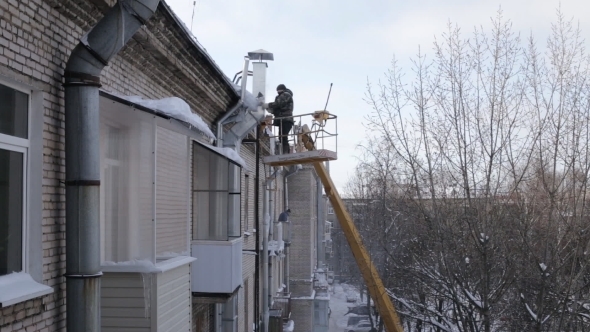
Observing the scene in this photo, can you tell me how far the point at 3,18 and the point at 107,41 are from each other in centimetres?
84

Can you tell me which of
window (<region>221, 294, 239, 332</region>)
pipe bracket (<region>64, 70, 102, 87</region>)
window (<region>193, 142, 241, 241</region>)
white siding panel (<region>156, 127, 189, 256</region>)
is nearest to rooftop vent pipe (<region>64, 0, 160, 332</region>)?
pipe bracket (<region>64, 70, 102, 87</region>)

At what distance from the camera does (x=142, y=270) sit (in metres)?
5.09

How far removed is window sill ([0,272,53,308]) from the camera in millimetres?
3741

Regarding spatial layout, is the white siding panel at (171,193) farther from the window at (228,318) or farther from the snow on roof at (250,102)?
the window at (228,318)

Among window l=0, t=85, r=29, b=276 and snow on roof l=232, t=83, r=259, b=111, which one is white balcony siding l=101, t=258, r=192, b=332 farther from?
snow on roof l=232, t=83, r=259, b=111

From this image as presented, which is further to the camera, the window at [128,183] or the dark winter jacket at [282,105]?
the dark winter jacket at [282,105]

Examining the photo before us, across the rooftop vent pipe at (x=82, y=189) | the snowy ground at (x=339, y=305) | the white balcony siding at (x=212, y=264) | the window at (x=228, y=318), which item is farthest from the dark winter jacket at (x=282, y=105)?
the snowy ground at (x=339, y=305)

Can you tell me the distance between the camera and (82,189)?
175 inches

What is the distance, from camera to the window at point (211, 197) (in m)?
8.77

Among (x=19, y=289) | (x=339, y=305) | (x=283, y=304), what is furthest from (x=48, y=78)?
(x=339, y=305)

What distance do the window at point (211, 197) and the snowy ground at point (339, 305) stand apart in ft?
96.7

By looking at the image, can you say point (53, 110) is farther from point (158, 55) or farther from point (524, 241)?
point (524, 241)

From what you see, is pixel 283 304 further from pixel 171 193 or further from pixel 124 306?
pixel 124 306

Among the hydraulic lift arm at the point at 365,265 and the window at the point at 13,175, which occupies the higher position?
the window at the point at 13,175
